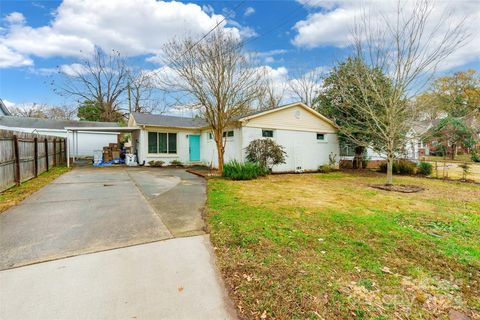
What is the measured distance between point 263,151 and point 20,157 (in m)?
9.03

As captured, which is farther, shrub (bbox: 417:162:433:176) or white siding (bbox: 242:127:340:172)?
shrub (bbox: 417:162:433:176)

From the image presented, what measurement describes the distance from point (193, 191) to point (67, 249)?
4.24m

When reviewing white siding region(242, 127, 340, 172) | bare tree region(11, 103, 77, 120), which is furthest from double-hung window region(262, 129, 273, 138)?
bare tree region(11, 103, 77, 120)

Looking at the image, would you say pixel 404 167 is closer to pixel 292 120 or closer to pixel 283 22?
pixel 292 120

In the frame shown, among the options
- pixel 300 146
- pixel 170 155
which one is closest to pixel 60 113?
pixel 170 155

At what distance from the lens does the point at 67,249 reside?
3.09 m

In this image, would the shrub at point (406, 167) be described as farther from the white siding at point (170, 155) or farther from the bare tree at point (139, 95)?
the bare tree at point (139, 95)

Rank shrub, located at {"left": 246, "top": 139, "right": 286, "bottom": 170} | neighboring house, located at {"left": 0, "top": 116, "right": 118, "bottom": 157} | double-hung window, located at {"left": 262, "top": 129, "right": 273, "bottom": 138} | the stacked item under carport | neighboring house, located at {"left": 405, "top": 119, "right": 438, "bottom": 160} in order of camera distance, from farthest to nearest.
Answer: neighboring house, located at {"left": 0, "top": 116, "right": 118, "bottom": 157}, the stacked item under carport, double-hung window, located at {"left": 262, "top": 129, "right": 273, "bottom": 138}, shrub, located at {"left": 246, "top": 139, "right": 286, "bottom": 170}, neighboring house, located at {"left": 405, "top": 119, "right": 438, "bottom": 160}

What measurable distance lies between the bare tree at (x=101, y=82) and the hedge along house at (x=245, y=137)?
13.2m

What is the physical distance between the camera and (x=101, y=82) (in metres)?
26.7

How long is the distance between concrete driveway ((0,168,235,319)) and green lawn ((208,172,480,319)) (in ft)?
1.10

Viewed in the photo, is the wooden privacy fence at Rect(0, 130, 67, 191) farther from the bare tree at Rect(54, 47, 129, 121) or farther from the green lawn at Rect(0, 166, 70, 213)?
the bare tree at Rect(54, 47, 129, 121)

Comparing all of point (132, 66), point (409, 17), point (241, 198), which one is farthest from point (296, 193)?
point (132, 66)

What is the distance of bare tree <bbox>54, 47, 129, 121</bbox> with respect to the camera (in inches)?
971
